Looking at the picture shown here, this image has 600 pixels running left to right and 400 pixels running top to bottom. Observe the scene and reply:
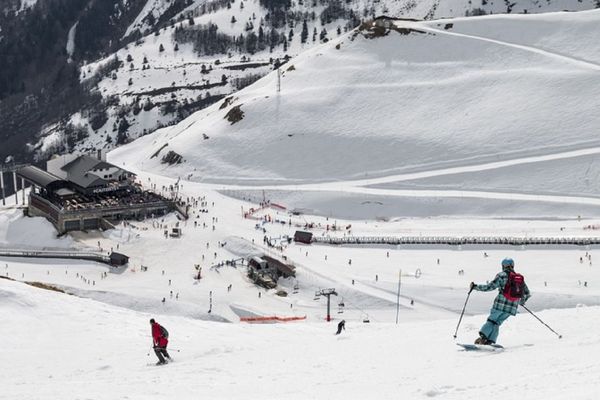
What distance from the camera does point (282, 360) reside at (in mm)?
18375

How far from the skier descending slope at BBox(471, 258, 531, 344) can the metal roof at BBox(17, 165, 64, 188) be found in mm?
61850

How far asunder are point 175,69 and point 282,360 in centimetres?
14544

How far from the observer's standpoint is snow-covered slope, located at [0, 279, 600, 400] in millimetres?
12924

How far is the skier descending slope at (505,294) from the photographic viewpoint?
50.3ft

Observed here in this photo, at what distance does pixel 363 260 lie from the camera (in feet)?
181

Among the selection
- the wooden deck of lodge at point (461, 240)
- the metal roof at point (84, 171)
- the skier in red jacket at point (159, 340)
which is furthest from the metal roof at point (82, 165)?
the skier in red jacket at point (159, 340)

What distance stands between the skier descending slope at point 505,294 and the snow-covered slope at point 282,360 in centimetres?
74

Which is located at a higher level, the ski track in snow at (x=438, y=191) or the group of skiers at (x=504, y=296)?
the group of skiers at (x=504, y=296)

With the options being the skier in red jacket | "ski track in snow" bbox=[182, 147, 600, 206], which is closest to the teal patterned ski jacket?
the skier in red jacket

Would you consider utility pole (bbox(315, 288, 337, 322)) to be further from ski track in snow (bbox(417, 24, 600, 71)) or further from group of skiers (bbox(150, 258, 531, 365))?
ski track in snow (bbox(417, 24, 600, 71))

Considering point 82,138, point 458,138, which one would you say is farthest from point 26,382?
point 82,138

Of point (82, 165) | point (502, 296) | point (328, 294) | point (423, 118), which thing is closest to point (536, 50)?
point (423, 118)

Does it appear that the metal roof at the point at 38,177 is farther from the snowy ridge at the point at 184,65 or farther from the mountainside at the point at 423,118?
the snowy ridge at the point at 184,65

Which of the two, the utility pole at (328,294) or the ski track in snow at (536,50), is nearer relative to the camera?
the utility pole at (328,294)
